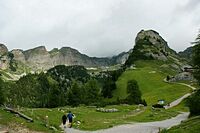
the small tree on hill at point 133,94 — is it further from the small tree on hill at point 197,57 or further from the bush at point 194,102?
the small tree on hill at point 197,57

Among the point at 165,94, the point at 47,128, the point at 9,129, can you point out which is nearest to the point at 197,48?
the point at 47,128

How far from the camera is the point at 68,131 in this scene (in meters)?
52.7

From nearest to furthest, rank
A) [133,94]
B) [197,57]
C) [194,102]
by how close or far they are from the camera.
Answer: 1. [197,57]
2. [194,102]
3. [133,94]

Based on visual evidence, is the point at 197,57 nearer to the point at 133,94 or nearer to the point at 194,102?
the point at 194,102

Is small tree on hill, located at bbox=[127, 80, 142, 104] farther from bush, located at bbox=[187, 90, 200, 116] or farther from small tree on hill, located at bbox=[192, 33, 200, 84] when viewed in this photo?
small tree on hill, located at bbox=[192, 33, 200, 84]

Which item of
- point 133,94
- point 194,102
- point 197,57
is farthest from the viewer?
point 133,94

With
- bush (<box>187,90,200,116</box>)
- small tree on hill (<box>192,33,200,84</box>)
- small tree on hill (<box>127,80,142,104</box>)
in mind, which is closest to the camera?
small tree on hill (<box>192,33,200,84</box>)

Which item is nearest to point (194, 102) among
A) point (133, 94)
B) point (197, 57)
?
point (197, 57)

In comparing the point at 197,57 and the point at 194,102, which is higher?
the point at 197,57

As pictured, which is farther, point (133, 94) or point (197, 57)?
point (133, 94)

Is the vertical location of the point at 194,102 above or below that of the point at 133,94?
below

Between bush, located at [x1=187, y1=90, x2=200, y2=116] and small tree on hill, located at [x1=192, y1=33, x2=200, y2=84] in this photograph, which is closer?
small tree on hill, located at [x1=192, y1=33, x2=200, y2=84]

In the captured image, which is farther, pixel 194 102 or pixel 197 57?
pixel 194 102

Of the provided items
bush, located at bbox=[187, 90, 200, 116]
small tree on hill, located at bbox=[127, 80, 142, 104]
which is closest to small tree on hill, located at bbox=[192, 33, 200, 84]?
bush, located at bbox=[187, 90, 200, 116]
